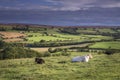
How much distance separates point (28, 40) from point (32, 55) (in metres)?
52.5

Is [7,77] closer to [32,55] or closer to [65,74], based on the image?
[65,74]

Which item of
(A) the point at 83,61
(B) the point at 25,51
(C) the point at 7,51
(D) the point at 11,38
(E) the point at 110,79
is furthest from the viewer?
(D) the point at 11,38

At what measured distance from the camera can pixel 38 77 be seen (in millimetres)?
23844

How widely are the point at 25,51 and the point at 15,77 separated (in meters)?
31.6

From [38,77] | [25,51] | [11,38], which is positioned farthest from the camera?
[11,38]

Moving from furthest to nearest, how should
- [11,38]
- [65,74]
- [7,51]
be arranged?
[11,38] < [7,51] < [65,74]

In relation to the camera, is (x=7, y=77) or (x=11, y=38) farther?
(x=11, y=38)

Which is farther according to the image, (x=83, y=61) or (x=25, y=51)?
(x=25, y=51)

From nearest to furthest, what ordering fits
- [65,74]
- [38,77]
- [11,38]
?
[38,77] → [65,74] → [11,38]

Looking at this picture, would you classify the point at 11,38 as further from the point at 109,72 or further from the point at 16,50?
the point at 109,72

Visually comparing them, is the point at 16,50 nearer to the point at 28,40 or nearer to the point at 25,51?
the point at 25,51

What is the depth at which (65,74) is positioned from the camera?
999 inches

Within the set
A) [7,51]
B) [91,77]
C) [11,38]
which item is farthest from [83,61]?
[11,38]

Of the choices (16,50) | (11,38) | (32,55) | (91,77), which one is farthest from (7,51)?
(11,38)
